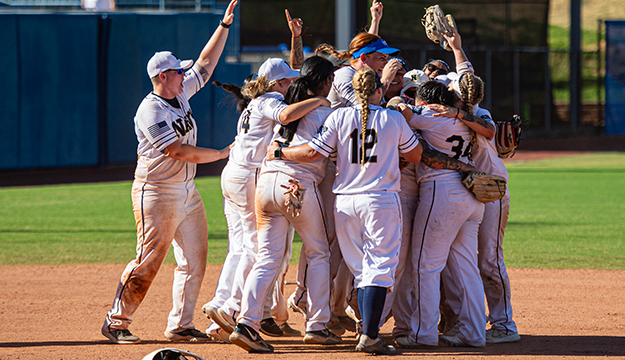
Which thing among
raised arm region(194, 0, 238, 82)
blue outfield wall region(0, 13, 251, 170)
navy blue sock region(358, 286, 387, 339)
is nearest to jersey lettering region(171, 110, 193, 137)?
raised arm region(194, 0, 238, 82)

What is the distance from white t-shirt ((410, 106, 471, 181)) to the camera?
4.90 m

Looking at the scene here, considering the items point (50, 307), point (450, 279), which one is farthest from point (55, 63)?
point (450, 279)

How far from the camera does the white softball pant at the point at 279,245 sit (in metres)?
4.77

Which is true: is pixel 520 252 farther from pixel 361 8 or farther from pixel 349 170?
pixel 361 8

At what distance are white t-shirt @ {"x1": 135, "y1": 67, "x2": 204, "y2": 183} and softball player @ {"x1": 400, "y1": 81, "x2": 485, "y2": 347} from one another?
175cm

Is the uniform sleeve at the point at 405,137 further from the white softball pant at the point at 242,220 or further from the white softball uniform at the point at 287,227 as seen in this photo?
the white softball pant at the point at 242,220

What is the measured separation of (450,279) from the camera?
16.8 ft

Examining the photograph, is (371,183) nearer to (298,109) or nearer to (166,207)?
(298,109)

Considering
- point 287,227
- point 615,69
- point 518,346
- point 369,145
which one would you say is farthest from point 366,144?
point 615,69

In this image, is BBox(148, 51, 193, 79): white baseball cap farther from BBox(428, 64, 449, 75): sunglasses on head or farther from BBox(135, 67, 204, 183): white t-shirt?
BBox(428, 64, 449, 75): sunglasses on head

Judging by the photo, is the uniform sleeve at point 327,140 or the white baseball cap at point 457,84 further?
the white baseball cap at point 457,84

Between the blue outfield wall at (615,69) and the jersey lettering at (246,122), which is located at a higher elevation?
the blue outfield wall at (615,69)

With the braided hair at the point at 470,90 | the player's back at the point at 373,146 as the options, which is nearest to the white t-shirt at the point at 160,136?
the player's back at the point at 373,146

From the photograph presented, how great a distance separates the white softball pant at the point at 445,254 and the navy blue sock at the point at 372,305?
16.9 inches
